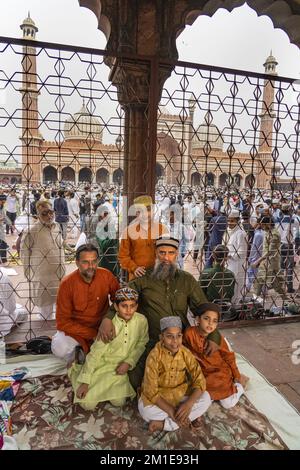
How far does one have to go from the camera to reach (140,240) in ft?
10.2

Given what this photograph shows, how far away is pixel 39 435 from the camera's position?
6.81 ft

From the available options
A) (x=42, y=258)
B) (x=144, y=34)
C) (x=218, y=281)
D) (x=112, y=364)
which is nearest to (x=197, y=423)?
(x=112, y=364)

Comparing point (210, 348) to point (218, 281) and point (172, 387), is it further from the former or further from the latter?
point (218, 281)

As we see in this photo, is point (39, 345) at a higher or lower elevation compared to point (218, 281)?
lower

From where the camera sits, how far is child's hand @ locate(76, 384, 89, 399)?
2.28 metres

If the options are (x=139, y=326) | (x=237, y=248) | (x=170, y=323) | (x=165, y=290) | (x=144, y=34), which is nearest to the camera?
(x=170, y=323)

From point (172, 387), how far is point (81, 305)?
0.98 meters

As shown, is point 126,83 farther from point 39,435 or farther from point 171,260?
point 39,435

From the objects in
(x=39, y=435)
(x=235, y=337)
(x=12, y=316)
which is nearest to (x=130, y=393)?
(x=39, y=435)

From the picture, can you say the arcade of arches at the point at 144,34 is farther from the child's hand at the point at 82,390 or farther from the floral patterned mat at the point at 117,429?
the floral patterned mat at the point at 117,429

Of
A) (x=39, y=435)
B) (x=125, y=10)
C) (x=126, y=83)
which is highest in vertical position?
(x=125, y=10)

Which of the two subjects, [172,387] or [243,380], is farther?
[243,380]

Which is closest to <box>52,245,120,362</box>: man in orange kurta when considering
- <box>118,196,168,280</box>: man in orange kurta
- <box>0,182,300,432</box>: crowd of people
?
<box>0,182,300,432</box>: crowd of people

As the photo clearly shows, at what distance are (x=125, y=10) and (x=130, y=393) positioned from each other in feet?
11.0
